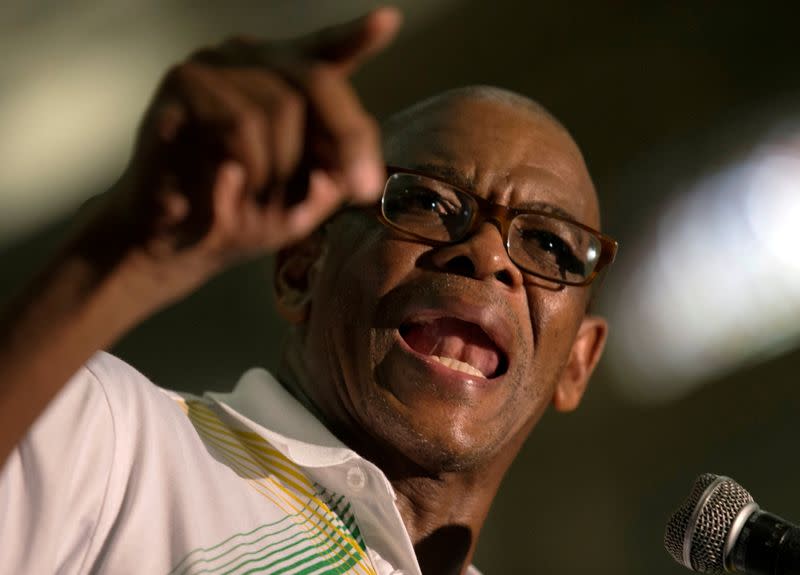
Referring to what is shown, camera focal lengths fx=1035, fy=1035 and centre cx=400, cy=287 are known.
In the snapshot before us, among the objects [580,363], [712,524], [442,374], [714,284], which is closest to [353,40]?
[712,524]

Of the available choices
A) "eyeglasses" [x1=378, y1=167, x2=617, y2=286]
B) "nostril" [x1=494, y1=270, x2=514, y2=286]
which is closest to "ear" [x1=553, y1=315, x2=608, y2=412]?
"eyeglasses" [x1=378, y1=167, x2=617, y2=286]

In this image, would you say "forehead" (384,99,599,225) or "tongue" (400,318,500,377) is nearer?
"tongue" (400,318,500,377)

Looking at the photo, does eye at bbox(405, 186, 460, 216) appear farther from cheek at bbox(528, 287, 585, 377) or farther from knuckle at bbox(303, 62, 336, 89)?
knuckle at bbox(303, 62, 336, 89)

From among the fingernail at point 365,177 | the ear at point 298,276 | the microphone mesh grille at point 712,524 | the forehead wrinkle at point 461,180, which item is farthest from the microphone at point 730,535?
the ear at point 298,276

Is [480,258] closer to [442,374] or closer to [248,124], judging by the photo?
[442,374]

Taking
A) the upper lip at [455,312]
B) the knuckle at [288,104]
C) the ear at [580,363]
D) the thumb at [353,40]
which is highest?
the thumb at [353,40]

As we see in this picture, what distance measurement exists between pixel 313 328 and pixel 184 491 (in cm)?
68

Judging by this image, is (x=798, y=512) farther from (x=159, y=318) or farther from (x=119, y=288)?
(x=119, y=288)

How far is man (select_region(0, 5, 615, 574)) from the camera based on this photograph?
90 centimetres

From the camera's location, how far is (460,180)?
6.72ft

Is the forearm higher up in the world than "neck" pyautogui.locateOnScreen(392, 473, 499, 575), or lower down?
higher up

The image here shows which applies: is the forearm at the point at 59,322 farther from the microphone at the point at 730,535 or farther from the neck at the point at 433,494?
the neck at the point at 433,494

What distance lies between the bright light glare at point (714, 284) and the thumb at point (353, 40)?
3.51 meters

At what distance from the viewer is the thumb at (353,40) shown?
0.86 m
